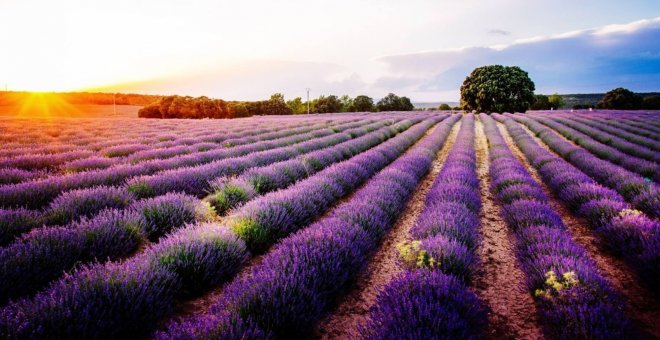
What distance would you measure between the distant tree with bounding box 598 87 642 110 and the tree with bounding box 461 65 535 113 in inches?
998

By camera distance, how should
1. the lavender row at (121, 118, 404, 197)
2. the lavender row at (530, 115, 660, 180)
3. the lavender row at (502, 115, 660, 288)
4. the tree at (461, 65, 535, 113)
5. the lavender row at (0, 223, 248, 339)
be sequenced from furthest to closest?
1. the tree at (461, 65, 535, 113)
2. the lavender row at (530, 115, 660, 180)
3. the lavender row at (121, 118, 404, 197)
4. the lavender row at (502, 115, 660, 288)
5. the lavender row at (0, 223, 248, 339)

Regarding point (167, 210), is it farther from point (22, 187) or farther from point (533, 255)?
point (533, 255)

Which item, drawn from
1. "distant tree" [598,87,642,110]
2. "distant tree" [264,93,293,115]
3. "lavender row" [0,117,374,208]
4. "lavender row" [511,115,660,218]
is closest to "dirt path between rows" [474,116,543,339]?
"lavender row" [511,115,660,218]

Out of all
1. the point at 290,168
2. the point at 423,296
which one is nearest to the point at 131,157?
the point at 290,168

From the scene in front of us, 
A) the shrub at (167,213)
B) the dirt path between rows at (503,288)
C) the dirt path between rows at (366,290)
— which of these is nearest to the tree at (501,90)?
the dirt path between rows at (503,288)

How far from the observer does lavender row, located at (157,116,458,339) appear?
162 centimetres

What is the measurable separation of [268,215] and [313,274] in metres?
1.28

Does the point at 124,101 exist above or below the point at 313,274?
above

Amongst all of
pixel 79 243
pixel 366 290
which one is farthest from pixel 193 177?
pixel 366 290

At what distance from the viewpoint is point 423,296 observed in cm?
190

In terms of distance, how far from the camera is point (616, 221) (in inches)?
124

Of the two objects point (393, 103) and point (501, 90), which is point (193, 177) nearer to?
point (501, 90)

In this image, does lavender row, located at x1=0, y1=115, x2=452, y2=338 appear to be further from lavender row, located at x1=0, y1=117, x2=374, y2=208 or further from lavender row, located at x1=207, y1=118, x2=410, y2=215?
lavender row, located at x1=0, y1=117, x2=374, y2=208

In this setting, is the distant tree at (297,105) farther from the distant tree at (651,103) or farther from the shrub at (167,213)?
the shrub at (167,213)
